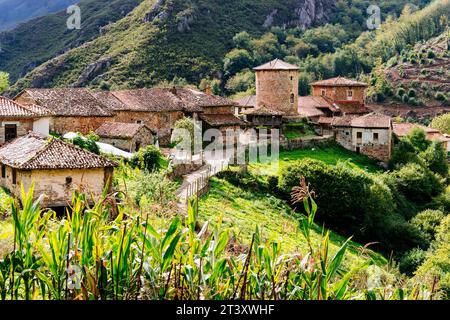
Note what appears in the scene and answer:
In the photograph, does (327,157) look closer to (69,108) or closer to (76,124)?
(76,124)

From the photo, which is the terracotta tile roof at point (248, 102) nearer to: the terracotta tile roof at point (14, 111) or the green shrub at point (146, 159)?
the green shrub at point (146, 159)

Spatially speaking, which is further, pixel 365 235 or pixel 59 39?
pixel 59 39

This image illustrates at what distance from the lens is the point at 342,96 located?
54906 millimetres

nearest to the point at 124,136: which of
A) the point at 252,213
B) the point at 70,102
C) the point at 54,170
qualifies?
the point at 70,102

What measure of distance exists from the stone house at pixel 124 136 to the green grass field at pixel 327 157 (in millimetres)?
6226

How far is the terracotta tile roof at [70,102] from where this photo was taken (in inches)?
1414

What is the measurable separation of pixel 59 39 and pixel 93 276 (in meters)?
110

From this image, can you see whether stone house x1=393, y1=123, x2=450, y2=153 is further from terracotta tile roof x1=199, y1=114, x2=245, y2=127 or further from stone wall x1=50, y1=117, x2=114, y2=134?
stone wall x1=50, y1=117, x2=114, y2=134

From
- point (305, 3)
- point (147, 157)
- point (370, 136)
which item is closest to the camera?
point (147, 157)

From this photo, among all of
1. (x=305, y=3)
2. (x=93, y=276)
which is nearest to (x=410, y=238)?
(x=93, y=276)

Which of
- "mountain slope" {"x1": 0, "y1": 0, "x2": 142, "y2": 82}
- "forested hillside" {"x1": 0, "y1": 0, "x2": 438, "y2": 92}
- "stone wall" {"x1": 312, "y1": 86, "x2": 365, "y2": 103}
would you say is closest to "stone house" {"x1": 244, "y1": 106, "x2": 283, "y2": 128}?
"stone wall" {"x1": 312, "y1": 86, "x2": 365, "y2": 103}

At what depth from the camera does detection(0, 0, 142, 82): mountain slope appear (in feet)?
338

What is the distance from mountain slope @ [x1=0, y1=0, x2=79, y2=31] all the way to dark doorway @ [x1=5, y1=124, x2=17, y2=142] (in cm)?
14143
